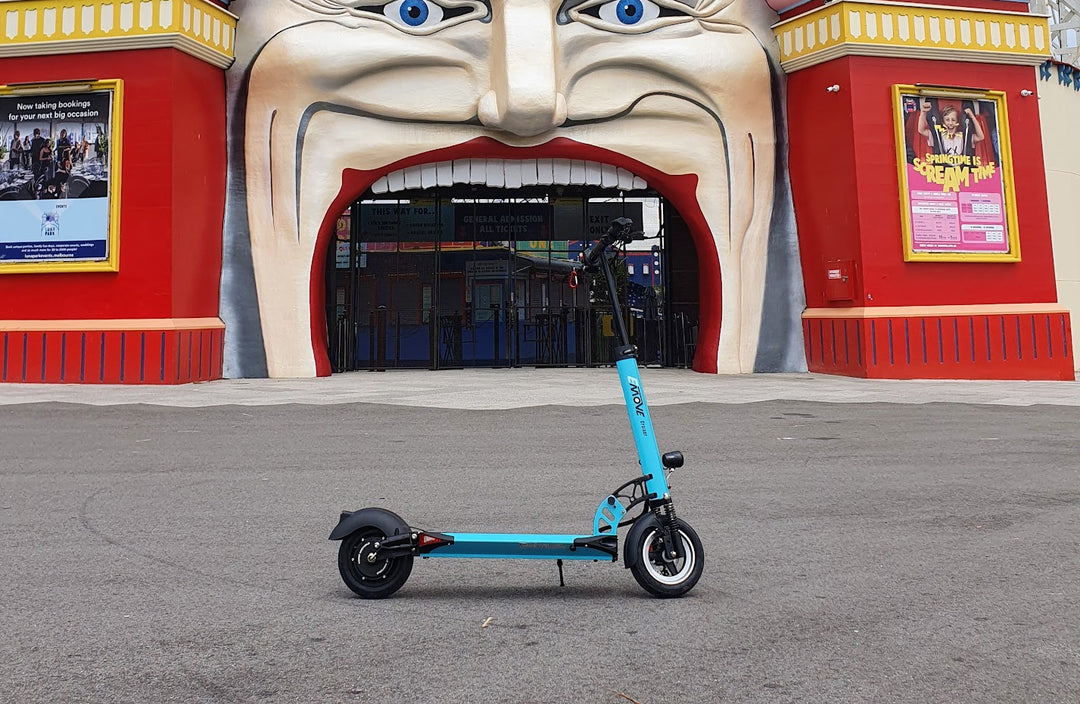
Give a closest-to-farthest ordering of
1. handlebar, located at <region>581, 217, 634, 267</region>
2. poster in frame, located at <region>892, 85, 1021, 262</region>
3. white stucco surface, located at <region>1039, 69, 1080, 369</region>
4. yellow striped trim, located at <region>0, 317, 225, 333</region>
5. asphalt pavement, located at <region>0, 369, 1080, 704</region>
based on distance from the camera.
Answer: asphalt pavement, located at <region>0, 369, 1080, 704</region>
handlebar, located at <region>581, 217, 634, 267</region>
yellow striped trim, located at <region>0, 317, 225, 333</region>
poster in frame, located at <region>892, 85, 1021, 262</region>
white stucco surface, located at <region>1039, 69, 1080, 369</region>

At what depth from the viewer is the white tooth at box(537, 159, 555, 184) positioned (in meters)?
14.1

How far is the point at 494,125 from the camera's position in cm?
1329

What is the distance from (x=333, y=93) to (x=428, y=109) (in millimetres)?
1457

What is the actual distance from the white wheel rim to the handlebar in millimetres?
1035

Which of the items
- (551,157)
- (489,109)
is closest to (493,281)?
(551,157)

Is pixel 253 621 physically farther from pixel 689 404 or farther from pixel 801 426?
pixel 689 404

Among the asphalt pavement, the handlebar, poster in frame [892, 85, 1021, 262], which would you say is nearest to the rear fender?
the asphalt pavement

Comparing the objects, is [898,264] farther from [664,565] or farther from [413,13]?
[664,565]

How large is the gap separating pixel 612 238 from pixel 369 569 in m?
1.48

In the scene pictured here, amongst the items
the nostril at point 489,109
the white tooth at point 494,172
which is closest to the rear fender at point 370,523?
the nostril at point 489,109

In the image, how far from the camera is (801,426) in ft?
26.3

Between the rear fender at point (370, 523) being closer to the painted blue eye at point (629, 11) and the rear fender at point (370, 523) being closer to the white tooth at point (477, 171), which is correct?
the white tooth at point (477, 171)

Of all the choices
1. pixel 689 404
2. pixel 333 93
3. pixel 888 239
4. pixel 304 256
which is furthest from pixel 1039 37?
pixel 304 256

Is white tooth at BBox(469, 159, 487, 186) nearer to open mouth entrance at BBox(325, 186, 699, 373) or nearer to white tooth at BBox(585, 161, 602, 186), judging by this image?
white tooth at BBox(585, 161, 602, 186)
